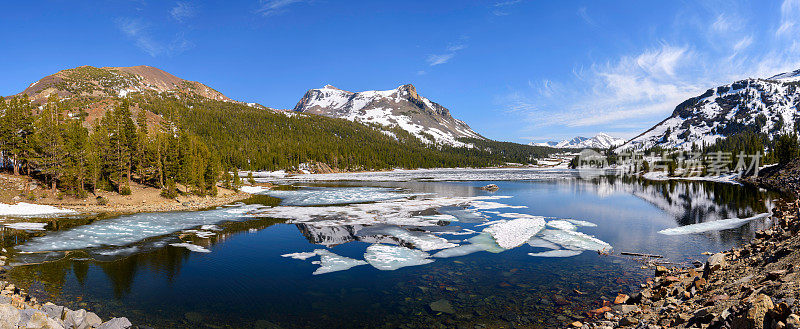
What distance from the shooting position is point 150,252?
22547 mm

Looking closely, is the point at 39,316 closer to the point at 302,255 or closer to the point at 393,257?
the point at 302,255

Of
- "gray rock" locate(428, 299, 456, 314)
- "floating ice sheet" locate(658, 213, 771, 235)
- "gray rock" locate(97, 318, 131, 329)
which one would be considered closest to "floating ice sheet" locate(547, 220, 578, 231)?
"floating ice sheet" locate(658, 213, 771, 235)

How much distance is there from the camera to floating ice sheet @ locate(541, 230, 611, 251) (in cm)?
2344

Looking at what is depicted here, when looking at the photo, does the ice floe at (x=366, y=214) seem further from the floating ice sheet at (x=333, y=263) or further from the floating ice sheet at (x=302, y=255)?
the floating ice sheet at (x=333, y=263)

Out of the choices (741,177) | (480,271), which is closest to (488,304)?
(480,271)

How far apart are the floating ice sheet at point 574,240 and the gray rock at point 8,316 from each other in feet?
84.7

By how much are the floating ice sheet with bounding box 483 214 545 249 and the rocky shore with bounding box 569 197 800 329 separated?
9123 millimetres

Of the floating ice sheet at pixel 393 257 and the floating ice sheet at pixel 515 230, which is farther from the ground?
the floating ice sheet at pixel 515 230

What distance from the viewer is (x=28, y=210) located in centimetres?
3628

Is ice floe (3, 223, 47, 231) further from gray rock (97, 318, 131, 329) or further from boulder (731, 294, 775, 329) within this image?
boulder (731, 294, 775, 329)

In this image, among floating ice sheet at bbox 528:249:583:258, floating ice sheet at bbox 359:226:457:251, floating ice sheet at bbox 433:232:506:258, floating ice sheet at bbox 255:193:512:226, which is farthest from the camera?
floating ice sheet at bbox 255:193:512:226

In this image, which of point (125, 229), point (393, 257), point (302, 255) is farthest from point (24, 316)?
point (125, 229)

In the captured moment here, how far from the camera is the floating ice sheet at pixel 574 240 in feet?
76.9

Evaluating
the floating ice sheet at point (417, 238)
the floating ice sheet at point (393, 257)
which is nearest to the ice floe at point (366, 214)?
the floating ice sheet at point (417, 238)
